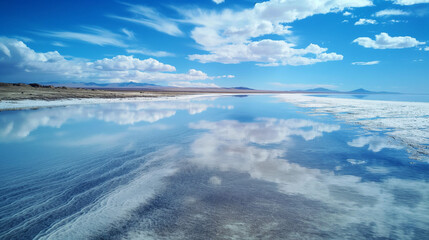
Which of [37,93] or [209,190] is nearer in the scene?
[209,190]

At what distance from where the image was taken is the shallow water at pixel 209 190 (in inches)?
134

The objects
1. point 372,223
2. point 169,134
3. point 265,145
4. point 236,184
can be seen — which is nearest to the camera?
point 372,223

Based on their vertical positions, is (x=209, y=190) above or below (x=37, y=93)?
below

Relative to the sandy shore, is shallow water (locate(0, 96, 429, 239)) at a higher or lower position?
lower

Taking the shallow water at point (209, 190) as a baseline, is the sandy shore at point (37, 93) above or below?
above

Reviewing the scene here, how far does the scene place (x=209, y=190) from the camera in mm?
4664

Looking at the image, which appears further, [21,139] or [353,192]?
[21,139]

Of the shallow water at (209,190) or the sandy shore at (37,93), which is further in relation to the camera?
the sandy shore at (37,93)

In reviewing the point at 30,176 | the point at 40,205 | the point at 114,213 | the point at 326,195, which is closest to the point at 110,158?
the point at 30,176

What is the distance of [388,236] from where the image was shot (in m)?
3.30

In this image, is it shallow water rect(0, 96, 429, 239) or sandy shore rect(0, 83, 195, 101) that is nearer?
shallow water rect(0, 96, 429, 239)

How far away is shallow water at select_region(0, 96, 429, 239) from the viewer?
3404 millimetres

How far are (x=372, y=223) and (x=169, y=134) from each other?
8535 mm

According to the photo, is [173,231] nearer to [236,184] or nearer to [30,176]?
[236,184]
